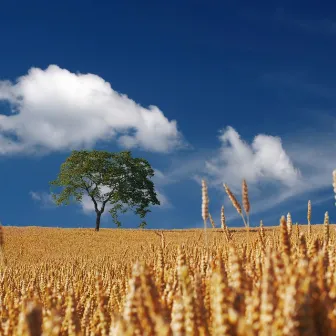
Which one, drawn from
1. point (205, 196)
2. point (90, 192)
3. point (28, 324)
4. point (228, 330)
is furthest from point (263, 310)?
point (90, 192)

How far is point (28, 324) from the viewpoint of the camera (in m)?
1.04

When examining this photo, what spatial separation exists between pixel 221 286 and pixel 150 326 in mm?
262

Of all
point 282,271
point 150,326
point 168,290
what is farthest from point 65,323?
point 282,271

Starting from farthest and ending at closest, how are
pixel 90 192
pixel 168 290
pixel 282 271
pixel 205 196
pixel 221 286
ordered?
pixel 90 192
pixel 205 196
pixel 168 290
pixel 282 271
pixel 221 286

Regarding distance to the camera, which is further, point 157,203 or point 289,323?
point 157,203

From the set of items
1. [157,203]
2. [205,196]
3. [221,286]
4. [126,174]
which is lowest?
[221,286]

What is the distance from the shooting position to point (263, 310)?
1.07 m

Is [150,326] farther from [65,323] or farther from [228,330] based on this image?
[65,323]

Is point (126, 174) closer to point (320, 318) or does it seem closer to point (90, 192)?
point (90, 192)

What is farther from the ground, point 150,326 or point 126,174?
point 126,174

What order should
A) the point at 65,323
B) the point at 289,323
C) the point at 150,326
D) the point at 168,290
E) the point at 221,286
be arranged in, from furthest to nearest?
the point at 168,290, the point at 65,323, the point at 150,326, the point at 221,286, the point at 289,323

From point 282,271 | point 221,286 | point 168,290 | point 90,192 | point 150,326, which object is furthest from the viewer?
point 90,192

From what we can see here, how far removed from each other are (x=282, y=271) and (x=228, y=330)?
1.39 feet

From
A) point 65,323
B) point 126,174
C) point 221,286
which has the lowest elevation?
point 65,323
